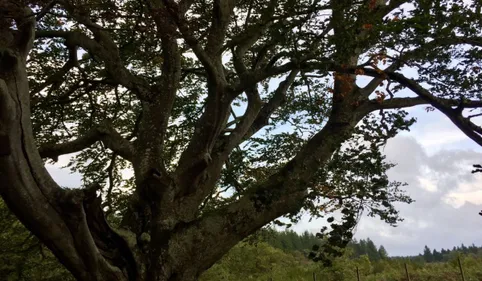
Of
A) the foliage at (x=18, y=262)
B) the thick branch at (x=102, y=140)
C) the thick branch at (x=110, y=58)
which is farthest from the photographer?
the foliage at (x=18, y=262)

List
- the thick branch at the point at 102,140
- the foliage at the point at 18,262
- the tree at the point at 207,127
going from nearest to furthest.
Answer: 1. the tree at the point at 207,127
2. the thick branch at the point at 102,140
3. the foliage at the point at 18,262

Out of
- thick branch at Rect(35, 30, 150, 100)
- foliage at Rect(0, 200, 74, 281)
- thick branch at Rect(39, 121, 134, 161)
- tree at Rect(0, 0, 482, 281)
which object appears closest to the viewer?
tree at Rect(0, 0, 482, 281)

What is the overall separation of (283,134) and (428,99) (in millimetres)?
4881

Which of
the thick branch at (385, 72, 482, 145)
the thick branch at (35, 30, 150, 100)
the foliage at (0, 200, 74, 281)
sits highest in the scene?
the thick branch at (35, 30, 150, 100)

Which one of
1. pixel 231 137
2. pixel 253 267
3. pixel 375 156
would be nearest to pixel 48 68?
pixel 231 137

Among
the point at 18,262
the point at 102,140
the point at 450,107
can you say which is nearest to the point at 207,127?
the point at 102,140

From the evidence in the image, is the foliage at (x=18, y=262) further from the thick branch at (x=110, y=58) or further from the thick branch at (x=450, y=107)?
the thick branch at (x=450, y=107)

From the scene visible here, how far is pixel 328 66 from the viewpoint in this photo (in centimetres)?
505

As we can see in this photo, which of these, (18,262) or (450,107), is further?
(18,262)

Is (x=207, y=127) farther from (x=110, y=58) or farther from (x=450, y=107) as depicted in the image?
(x=450, y=107)

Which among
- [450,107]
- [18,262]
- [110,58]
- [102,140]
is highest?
[110,58]

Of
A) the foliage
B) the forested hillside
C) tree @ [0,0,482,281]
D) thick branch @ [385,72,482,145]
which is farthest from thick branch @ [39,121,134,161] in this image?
thick branch @ [385,72,482,145]

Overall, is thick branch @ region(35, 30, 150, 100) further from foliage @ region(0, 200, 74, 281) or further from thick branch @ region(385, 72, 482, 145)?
foliage @ region(0, 200, 74, 281)

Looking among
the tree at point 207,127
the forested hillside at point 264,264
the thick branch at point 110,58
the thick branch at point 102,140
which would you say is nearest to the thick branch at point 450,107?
the tree at point 207,127
